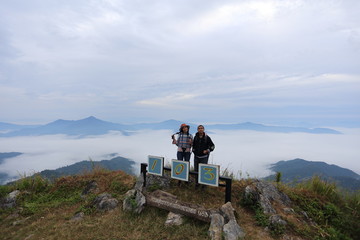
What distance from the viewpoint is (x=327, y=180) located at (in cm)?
775

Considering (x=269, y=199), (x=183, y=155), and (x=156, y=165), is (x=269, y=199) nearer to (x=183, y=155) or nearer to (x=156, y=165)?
(x=183, y=155)

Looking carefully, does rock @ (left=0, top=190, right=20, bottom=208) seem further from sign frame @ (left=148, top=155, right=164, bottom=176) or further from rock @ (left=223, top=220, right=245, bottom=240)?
rock @ (left=223, top=220, right=245, bottom=240)

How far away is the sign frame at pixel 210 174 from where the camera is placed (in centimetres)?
577

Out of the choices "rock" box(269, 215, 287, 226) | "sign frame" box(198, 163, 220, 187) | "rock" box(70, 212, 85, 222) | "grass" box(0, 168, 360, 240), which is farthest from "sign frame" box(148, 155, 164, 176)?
"rock" box(269, 215, 287, 226)

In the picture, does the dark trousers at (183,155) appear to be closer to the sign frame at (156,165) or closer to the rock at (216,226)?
the sign frame at (156,165)

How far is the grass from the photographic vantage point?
16.5 feet

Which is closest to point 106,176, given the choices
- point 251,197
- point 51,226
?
point 51,226

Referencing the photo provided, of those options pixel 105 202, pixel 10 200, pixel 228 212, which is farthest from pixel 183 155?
pixel 10 200

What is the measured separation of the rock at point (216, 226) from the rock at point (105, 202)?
3.48 m

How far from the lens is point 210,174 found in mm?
5863

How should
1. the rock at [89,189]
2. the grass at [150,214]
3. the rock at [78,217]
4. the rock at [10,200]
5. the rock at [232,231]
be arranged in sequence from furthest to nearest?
the rock at [89,189] < the rock at [10,200] < the rock at [78,217] < the grass at [150,214] < the rock at [232,231]

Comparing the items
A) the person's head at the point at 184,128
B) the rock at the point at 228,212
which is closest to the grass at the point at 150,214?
the rock at the point at 228,212

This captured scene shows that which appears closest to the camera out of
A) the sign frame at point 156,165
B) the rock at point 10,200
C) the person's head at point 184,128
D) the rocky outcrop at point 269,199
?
the rocky outcrop at point 269,199

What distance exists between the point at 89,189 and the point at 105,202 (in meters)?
1.88
